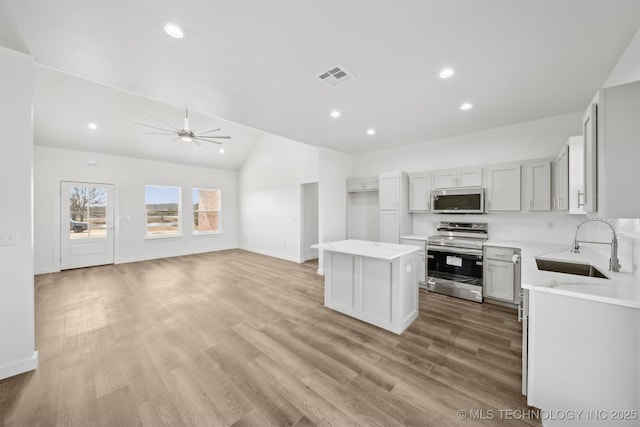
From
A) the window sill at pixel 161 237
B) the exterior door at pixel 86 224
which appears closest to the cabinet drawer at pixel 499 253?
the window sill at pixel 161 237

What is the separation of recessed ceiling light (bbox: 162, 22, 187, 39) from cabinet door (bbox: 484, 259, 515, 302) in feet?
14.9

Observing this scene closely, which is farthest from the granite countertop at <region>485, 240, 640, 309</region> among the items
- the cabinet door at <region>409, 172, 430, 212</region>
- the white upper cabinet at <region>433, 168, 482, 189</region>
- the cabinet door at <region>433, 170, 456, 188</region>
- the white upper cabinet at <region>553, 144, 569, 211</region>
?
the cabinet door at <region>409, 172, 430, 212</region>

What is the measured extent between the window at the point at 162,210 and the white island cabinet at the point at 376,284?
6.02m

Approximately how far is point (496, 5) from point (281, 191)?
581cm

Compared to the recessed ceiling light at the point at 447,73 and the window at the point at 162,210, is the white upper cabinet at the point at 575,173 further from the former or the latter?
the window at the point at 162,210

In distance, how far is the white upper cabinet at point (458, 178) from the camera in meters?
3.92

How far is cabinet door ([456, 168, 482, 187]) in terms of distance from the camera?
3900 millimetres

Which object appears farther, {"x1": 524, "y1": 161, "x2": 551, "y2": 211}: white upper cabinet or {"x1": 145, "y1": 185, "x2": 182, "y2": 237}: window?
{"x1": 145, "y1": 185, "x2": 182, "y2": 237}: window

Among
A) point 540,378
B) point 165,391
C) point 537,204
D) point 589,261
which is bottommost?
point 165,391

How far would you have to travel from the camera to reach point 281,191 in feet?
22.5

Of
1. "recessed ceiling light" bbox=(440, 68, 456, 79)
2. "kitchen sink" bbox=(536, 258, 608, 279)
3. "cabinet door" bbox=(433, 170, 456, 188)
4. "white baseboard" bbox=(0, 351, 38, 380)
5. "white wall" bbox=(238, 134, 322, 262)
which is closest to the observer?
"white baseboard" bbox=(0, 351, 38, 380)

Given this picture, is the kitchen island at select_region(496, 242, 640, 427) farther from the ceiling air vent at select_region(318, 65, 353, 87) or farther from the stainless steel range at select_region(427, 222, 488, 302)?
the ceiling air vent at select_region(318, 65, 353, 87)

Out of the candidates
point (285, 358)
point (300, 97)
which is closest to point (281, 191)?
point (300, 97)

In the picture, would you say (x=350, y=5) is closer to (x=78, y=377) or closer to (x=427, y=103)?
(x=427, y=103)
